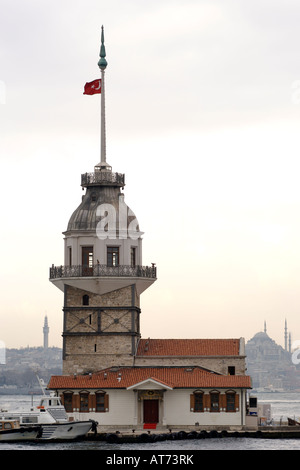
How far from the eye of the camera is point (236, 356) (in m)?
105

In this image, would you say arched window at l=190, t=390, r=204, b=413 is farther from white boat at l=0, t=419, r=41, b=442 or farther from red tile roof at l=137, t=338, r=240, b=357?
white boat at l=0, t=419, r=41, b=442

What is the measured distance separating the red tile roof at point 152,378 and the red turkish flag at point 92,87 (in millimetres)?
21644

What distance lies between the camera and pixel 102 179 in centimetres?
10800

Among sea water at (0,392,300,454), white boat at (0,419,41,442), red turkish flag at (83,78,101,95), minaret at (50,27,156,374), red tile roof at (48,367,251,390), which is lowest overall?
sea water at (0,392,300,454)

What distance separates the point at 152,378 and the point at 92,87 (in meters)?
23.7

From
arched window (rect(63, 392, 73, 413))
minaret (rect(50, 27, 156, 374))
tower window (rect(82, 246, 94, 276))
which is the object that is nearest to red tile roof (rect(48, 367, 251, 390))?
arched window (rect(63, 392, 73, 413))

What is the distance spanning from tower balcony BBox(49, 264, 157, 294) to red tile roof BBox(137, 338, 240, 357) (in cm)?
468

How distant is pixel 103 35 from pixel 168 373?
27.6m

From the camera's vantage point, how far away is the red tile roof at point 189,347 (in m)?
106

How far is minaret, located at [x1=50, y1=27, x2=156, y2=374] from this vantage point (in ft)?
346
